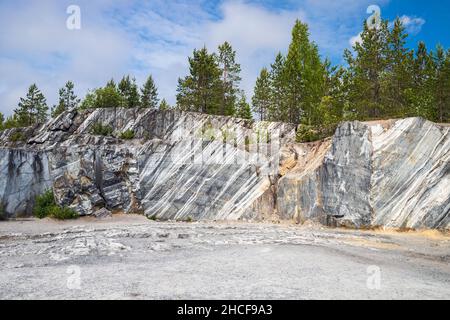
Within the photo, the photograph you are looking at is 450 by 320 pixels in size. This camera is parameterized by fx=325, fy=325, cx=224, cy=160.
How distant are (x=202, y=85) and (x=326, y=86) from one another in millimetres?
18630

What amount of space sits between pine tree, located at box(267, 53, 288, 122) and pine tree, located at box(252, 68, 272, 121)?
5.44 m

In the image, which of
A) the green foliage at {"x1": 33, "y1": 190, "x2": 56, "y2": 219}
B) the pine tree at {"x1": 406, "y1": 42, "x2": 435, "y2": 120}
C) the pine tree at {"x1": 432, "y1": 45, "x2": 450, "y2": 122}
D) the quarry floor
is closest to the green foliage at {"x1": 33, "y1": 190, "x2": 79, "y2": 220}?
the green foliage at {"x1": 33, "y1": 190, "x2": 56, "y2": 219}

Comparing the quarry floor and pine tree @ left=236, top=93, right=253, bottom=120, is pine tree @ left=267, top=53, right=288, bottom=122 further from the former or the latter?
the quarry floor

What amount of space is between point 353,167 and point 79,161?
27121mm

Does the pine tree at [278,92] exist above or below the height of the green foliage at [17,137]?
above

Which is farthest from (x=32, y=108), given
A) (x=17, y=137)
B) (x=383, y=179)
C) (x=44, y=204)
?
(x=383, y=179)

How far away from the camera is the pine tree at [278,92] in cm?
4697

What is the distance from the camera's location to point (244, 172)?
3269 centimetres

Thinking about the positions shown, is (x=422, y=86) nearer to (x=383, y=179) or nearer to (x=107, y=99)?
(x=383, y=179)

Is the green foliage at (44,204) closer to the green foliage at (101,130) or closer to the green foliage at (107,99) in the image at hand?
the green foliage at (101,130)

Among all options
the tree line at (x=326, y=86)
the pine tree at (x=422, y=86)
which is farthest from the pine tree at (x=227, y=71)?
the pine tree at (x=422, y=86)

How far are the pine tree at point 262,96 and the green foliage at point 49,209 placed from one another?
1490 inches

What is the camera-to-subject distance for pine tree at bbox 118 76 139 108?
59869 mm
